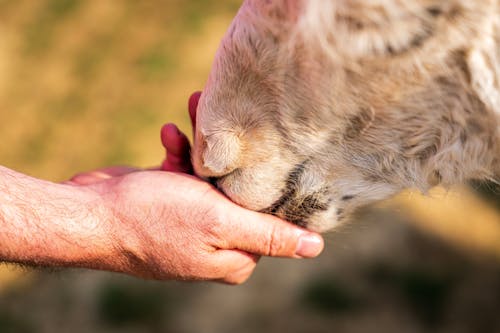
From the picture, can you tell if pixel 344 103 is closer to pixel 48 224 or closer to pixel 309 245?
pixel 309 245

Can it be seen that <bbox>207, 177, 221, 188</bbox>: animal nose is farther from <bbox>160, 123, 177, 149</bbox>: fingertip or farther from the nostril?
<bbox>160, 123, 177, 149</bbox>: fingertip

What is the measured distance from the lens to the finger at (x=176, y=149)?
1.54m

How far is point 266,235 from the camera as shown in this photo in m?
1.43

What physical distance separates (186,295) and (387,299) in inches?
31.7


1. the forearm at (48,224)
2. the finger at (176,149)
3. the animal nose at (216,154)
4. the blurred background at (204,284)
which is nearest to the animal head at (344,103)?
the animal nose at (216,154)

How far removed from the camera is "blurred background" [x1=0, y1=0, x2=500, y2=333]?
8.18 feet

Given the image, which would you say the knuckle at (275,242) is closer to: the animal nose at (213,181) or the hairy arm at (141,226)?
the hairy arm at (141,226)

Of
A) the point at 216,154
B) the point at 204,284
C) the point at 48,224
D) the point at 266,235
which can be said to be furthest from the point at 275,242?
the point at 204,284

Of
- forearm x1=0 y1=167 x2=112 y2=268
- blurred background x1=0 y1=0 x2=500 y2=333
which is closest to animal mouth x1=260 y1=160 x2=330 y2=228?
forearm x1=0 y1=167 x2=112 y2=268

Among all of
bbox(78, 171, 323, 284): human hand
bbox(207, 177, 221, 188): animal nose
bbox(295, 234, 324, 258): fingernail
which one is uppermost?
bbox(207, 177, 221, 188): animal nose

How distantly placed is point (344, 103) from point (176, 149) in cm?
53

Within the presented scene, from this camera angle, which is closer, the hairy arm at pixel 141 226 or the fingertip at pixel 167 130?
the hairy arm at pixel 141 226

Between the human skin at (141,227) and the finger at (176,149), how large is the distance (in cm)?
9

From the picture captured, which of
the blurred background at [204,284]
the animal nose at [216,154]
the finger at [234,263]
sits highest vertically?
the animal nose at [216,154]
